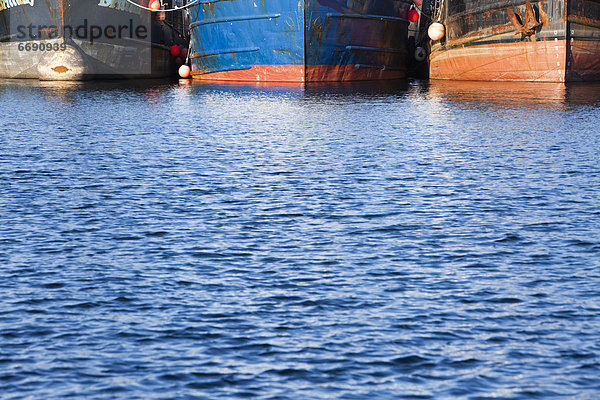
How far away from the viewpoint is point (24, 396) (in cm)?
511

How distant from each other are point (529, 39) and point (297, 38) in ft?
28.1

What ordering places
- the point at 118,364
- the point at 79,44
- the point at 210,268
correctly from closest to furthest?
the point at 118,364 → the point at 210,268 → the point at 79,44

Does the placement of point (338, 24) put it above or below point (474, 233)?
above

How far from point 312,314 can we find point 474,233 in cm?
301

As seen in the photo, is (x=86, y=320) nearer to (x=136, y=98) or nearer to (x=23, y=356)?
(x=23, y=356)

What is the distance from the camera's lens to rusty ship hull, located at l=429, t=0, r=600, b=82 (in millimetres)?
29391

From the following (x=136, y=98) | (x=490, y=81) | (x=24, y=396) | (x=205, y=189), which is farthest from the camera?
(x=490, y=81)

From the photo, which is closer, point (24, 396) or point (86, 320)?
point (24, 396)

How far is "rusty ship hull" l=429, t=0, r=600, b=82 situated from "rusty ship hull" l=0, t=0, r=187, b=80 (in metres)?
14.1

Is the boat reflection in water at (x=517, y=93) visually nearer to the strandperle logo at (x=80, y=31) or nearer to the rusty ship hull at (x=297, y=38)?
the rusty ship hull at (x=297, y=38)

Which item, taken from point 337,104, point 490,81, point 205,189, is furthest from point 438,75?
point 205,189

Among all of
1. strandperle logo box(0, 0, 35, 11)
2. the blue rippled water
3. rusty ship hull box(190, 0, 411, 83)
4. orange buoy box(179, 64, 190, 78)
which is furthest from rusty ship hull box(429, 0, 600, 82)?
strandperle logo box(0, 0, 35, 11)

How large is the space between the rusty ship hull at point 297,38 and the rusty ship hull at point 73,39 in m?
3.33

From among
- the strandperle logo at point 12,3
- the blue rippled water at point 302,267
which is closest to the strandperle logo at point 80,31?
the strandperle logo at point 12,3
